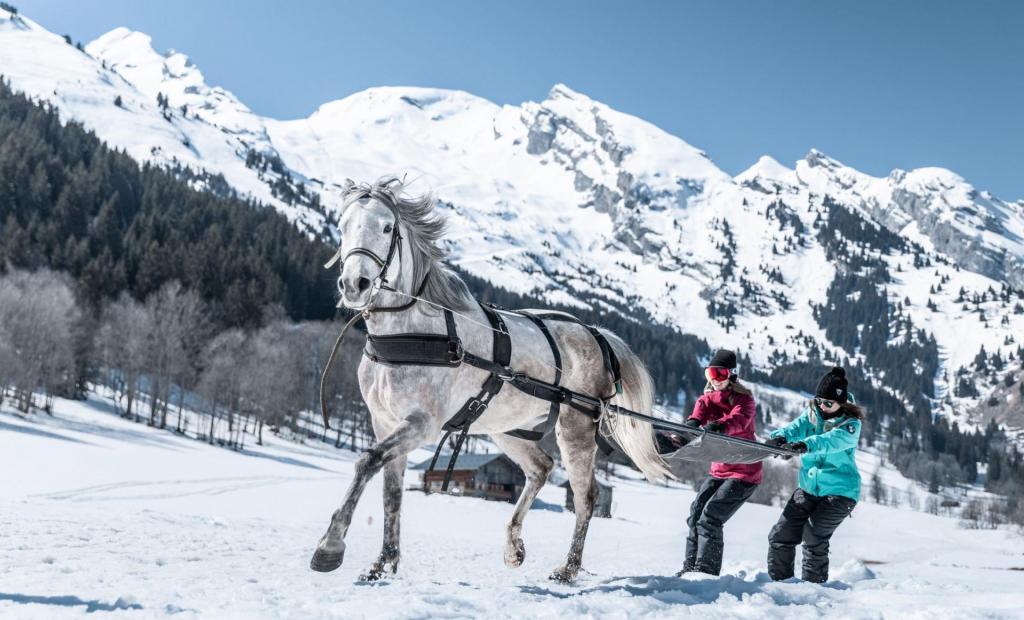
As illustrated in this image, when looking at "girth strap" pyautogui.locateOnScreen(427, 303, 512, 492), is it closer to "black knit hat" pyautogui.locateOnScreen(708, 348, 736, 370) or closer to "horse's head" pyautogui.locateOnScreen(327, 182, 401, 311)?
"horse's head" pyautogui.locateOnScreen(327, 182, 401, 311)

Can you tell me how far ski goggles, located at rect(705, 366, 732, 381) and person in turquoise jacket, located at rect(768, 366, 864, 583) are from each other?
110cm

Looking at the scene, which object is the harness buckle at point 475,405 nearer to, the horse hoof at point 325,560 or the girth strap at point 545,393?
the girth strap at point 545,393

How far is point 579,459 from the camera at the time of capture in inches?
324

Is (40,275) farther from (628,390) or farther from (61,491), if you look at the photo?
(628,390)

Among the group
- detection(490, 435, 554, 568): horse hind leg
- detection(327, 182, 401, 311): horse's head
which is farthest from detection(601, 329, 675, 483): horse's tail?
detection(327, 182, 401, 311): horse's head

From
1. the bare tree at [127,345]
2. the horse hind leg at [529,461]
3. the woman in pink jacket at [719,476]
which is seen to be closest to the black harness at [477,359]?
the horse hind leg at [529,461]

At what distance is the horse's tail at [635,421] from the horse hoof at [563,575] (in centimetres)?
158

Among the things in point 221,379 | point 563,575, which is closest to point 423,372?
point 563,575

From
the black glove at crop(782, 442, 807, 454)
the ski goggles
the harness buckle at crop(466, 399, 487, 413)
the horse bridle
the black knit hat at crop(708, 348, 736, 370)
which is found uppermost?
the horse bridle

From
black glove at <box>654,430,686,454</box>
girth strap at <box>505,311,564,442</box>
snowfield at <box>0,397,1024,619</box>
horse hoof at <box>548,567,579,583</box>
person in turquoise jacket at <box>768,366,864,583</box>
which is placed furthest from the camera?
black glove at <box>654,430,686,454</box>

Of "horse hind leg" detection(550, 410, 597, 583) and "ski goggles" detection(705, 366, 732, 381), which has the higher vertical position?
"ski goggles" detection(705, 366, 732, 381)

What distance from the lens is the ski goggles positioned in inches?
343

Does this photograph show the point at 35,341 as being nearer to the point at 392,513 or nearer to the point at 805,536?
the point at 392,513

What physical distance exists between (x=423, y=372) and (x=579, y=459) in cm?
262
